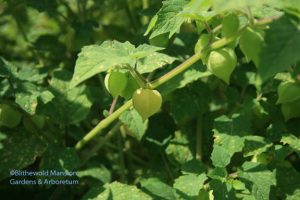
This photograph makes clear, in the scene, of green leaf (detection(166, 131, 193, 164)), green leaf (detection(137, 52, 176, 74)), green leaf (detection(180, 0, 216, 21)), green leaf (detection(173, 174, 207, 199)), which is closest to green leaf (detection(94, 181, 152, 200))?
green leaf (detection(173, 174, 207, 199))

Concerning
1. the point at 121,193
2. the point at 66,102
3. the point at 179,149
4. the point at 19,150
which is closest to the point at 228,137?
the point at 179,149

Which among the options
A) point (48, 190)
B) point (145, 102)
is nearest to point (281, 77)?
point (145, 102)

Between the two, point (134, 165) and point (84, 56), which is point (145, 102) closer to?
point (84, 56)

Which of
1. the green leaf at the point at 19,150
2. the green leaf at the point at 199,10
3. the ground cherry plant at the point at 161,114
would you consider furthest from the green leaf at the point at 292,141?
the green leaf at the point at 19,150

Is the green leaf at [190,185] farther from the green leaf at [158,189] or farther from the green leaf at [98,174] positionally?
the green leaf at [98,174]

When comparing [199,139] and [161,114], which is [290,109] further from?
[161,114]

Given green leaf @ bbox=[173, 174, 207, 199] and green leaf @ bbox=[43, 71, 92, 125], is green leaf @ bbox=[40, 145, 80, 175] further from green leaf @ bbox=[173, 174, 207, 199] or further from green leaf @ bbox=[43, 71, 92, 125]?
green leaf @ bbox=[173, 174, 207, 199]
